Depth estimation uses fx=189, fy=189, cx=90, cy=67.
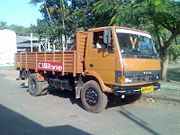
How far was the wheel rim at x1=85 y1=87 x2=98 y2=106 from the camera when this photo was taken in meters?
5.96

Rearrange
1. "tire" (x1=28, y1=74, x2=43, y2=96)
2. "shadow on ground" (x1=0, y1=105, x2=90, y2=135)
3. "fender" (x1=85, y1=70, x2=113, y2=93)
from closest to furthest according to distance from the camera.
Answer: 1. "shadow on ground" (x1=0, y1=105, x2=90, y2=135)
2. "fender" (x1=85, y1=70, x2=113, y2=93)
3. "tire" (x1=28, y1=74, x2=43, y2=96)

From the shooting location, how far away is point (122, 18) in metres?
8.24

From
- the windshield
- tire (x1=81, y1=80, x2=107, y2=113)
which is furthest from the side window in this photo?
tire (x1=81, y1=80, x2=107, y2=113)

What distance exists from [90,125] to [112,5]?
6.29 metres

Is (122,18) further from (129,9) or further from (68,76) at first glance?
(68,76)

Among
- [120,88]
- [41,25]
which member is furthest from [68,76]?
[41,25]

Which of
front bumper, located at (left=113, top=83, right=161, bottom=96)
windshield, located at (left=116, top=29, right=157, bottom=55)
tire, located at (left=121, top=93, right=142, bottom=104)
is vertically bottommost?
tire, located at (left=121, top=93, right=142, bottom=104)

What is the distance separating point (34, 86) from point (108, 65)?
4.59 meters

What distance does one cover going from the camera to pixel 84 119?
5410mm

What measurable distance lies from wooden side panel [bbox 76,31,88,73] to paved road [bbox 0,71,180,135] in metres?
1.47

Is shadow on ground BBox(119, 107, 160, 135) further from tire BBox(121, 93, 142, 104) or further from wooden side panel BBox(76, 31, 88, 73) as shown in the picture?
wooden side panel BBox(76, 31, 88, 73)

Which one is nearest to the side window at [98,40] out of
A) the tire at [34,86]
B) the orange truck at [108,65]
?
the orange truck at [108,65]

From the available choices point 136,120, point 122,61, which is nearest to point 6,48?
point 122,61

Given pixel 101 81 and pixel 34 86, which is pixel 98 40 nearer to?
pixel 101 81
